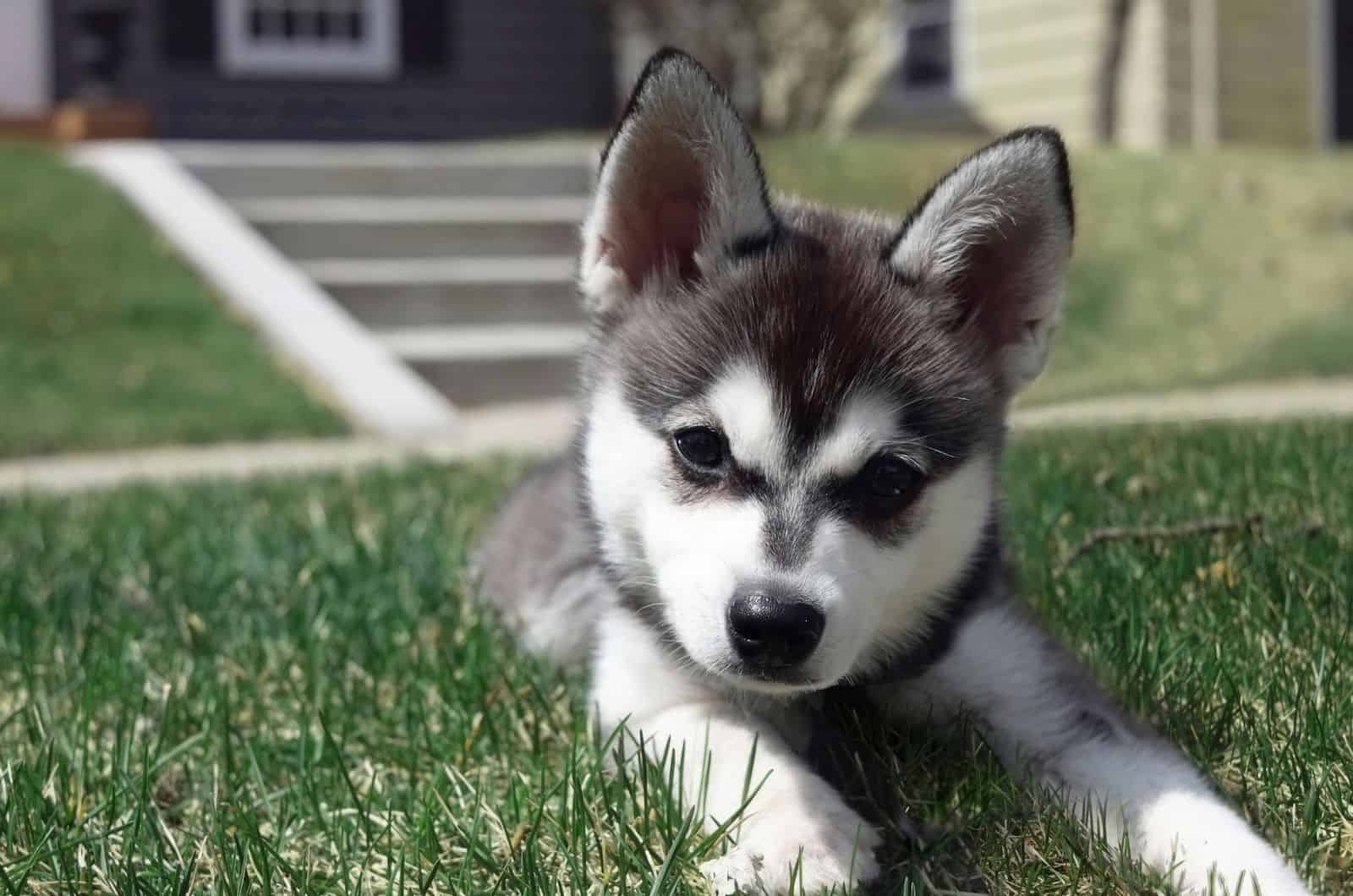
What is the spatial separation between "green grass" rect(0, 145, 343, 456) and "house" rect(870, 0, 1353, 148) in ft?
32.3

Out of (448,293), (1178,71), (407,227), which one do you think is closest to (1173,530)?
(448,293)

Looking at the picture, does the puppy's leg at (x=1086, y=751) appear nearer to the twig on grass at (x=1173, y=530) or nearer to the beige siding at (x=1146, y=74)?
the twig on grass at (x=1173, y=530)

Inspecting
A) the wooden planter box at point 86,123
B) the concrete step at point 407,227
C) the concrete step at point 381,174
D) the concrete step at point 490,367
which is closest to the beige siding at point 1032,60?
the concrete step at point 381,174

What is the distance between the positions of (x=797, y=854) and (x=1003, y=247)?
4.27ft

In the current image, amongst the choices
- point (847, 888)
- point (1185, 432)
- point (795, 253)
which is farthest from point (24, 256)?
point (847, 888)

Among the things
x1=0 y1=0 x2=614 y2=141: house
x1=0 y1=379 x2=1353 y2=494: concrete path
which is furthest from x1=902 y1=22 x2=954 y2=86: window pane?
x1=0 y1=379 x2=1353 y2=494: concrete path

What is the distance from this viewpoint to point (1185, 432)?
17.8ft

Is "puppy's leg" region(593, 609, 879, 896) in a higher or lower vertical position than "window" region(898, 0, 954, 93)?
lower

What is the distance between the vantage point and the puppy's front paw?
2.17 meters

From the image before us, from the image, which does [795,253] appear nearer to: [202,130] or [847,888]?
[847,888]

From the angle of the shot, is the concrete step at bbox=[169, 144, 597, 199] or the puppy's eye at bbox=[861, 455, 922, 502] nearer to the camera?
the puppy's eye at bbox=[861, 455, 922, 502]

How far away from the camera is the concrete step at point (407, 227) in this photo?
12.5m

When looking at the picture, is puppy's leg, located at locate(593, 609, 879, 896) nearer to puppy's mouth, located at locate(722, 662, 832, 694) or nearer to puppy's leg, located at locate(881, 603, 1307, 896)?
puppy's mouth, located at locate(722, 662, 832, 694)

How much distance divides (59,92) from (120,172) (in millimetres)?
7063
